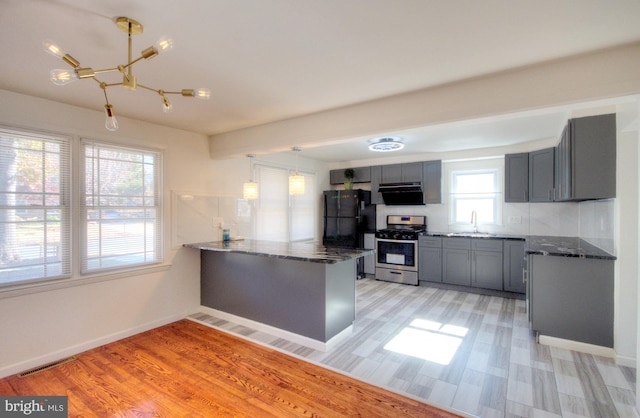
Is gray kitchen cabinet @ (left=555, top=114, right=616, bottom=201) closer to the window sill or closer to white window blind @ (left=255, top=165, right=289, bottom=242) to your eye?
white window blind @ (left=255, top=165, right=289, bottom=242)

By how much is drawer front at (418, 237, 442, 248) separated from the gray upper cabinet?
5.11 ft

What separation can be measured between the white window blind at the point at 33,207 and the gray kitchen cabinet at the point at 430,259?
469cm

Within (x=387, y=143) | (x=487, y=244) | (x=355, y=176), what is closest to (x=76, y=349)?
(x=387, y=143)

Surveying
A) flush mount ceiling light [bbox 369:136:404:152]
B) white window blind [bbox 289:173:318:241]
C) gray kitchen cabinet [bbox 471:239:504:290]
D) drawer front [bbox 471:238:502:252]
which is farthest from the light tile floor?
flush mount ceiling light [bbox 369:136:404:152]

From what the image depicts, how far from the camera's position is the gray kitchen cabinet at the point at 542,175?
4137 mm

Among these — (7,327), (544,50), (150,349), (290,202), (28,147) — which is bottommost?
(150,349)

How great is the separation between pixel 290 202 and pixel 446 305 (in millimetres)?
2910

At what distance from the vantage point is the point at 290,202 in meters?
5.30

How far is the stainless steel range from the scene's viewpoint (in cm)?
521

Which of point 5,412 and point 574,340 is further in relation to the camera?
point 574,340

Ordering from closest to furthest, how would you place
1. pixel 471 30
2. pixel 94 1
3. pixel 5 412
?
1. pixel 94 1
2. pixel 471 30
3. pixel 5 412

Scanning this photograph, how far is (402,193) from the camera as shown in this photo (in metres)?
5.57

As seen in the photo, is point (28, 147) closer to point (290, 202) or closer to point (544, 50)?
point (290, 202)

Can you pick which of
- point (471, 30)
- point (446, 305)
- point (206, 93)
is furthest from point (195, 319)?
point (471, 30)
